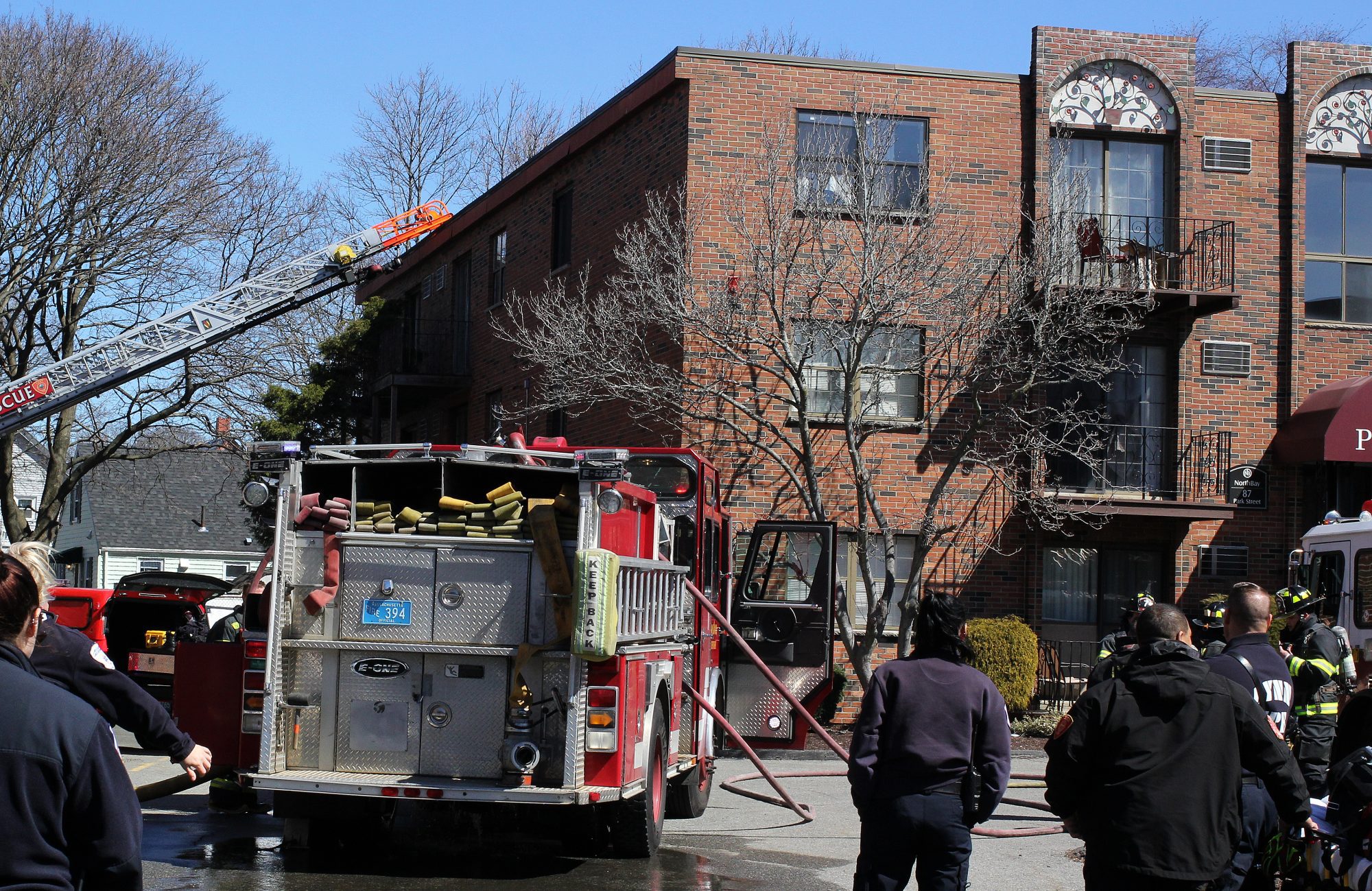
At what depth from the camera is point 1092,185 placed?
19.8 meters

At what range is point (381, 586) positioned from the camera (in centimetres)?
870

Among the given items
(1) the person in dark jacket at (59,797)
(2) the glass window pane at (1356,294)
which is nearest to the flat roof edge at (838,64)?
(2) the glass window pane at (1356,294)

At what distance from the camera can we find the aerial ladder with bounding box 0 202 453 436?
21438 mm

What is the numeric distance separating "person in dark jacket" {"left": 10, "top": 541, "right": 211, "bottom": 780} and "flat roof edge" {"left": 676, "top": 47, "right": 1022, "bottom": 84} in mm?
14924

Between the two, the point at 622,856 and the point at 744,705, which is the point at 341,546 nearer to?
the point at 622,856

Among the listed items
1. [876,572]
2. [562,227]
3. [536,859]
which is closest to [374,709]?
[536,859]

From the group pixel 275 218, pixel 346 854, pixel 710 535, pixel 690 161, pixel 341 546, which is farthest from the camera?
pixel 275 218

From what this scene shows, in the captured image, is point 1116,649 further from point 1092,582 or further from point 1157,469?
point 1157,469

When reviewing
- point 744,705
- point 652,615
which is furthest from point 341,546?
point 744,705

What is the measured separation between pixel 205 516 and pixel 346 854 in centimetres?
4503

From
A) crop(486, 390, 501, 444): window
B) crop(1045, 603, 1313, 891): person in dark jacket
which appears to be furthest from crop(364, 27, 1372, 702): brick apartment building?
crop(1045, 603, 1313, 891): person in dark jacket

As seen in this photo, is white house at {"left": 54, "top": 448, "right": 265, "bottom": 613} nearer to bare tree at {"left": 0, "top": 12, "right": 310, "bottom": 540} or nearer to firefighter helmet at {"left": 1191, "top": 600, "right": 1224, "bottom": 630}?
bare tree at {"left": 0, "top": 12, "right": 310, "bottom": 540}

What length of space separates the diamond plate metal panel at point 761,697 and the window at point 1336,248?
12085 mm

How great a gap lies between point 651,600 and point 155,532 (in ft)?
150
